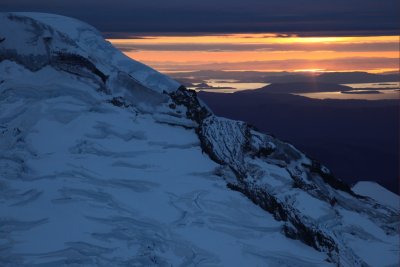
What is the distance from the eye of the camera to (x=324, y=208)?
3516 centimetres

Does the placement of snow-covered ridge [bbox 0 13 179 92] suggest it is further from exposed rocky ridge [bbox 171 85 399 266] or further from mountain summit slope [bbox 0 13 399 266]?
exposed rocky ridge [bbox 171 85 399 266]

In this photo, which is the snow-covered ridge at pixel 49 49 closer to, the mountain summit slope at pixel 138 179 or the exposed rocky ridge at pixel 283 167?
the mountain summit slope at pixel 138 179

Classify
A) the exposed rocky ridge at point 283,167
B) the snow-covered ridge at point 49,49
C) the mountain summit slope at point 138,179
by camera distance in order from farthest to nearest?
1. the snow-covered ridge at point 49,49
2. the exposed rocky ridge at point 283,167
3. the mountain summit slope at point 138,179

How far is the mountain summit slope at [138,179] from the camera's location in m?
27.7

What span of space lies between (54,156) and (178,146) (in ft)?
18.8

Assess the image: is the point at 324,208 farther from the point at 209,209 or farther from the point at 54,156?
the point at 54,156

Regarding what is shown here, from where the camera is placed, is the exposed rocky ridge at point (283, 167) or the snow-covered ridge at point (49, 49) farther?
the snow-covered ridge at point (49, 49)

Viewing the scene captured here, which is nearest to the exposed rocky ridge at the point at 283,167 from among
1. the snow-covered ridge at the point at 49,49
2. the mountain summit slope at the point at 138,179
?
the mountain summit slope at the point at 138,179

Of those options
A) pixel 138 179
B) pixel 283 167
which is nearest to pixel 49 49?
pixel 138 179

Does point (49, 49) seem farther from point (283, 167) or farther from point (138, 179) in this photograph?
point (283, 167)

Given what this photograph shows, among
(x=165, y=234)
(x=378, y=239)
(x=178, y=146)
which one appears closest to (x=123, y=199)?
(x=165, y=234)

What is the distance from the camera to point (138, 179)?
31.1 meters

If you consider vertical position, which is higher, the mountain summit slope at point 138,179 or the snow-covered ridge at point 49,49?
the snow-covered ridge at point 49,49

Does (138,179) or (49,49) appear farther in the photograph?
(49,49)
